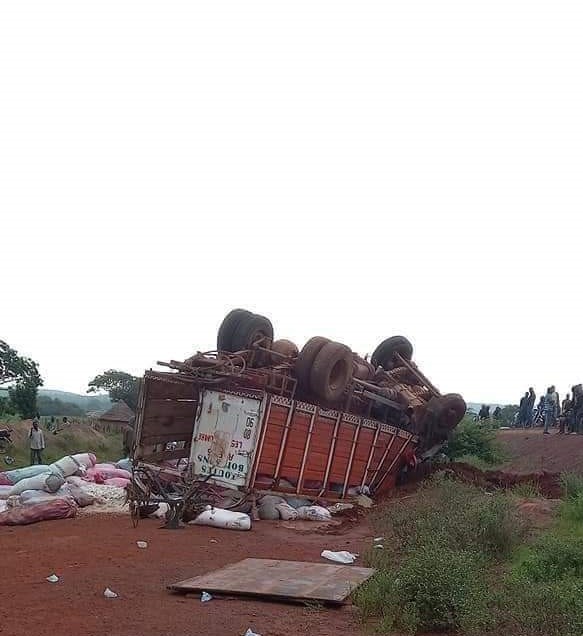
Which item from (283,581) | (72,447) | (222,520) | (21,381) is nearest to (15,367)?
(21,381)

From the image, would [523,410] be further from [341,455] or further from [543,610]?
[543,610]

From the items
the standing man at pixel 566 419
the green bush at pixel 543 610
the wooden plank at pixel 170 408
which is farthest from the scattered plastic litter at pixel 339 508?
the standing man at pixel 566 419

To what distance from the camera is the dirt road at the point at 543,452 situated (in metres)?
19.2

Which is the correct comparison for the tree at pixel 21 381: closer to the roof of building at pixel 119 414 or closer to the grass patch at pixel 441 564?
the roof of building at pixel 119 414

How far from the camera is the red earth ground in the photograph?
17.1ft

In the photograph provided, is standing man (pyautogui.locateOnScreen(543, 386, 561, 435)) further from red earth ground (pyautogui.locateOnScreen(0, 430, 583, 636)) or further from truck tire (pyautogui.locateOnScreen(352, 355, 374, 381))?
red earth ground (pyautogui.locateOnScreen(0, 430, 583, 636))

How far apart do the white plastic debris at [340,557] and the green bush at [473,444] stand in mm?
12021

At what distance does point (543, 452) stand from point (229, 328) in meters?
12.7

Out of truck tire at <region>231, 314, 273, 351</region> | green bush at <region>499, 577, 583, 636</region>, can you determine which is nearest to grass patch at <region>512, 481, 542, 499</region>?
truck tire at <region>231, 314, 273, 351</region>

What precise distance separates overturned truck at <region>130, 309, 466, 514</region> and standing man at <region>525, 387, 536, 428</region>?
55.1 feet

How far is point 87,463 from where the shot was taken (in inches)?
548

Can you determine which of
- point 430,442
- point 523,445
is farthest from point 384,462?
point 523,445

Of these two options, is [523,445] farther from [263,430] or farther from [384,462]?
[263,430]

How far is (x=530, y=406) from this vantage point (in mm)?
30578
